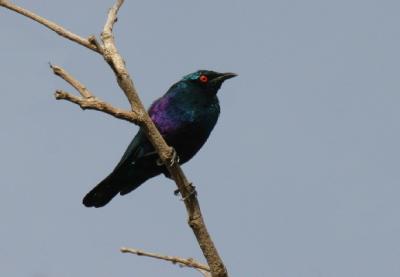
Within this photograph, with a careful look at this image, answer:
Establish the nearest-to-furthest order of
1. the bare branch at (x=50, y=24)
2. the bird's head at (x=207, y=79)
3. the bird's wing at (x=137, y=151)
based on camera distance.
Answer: the bare branch at (x=50, y=24) → the bird's wing at (x=137, y=151) → the bird's head at (x=207, y=79)

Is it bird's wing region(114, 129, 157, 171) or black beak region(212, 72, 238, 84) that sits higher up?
black beak region(212, 72, 238, 84)

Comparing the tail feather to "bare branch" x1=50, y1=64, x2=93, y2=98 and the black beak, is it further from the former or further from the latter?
"bare branch" x1=50, y1=64, x2=93, y2=98

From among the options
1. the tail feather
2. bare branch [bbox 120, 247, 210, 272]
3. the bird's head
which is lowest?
bare branch [bbox 120, 247, 210, 272]

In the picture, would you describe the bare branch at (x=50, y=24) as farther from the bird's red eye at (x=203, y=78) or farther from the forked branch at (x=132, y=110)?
the bird's red eye at (x=203, y=78)

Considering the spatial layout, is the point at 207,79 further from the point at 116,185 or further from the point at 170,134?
the point at 116,185

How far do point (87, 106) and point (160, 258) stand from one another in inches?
39.2

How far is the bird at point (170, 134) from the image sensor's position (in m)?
6.58

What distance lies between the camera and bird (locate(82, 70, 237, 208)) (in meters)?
6.58

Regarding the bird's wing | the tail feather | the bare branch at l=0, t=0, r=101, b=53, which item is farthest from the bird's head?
the bare branch at l=0, t=0, r=101, b=53

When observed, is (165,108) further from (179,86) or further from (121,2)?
(121,2)

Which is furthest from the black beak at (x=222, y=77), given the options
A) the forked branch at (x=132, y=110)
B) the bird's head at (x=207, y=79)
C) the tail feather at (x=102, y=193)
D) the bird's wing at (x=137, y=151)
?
the forked branch at (x=132, y=110)

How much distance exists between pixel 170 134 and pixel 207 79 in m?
0.89

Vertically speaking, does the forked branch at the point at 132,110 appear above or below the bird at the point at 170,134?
below

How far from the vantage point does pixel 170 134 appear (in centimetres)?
656
